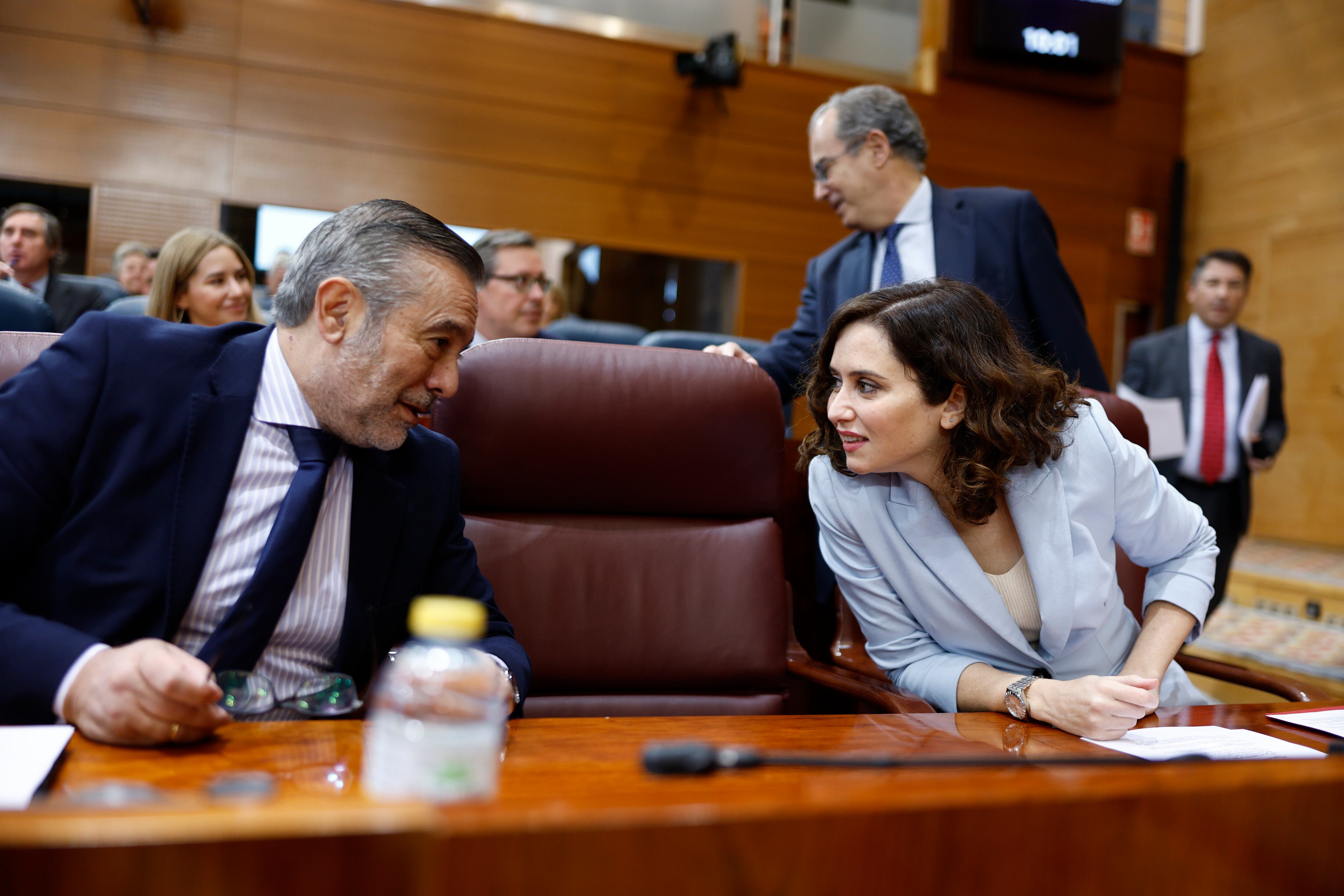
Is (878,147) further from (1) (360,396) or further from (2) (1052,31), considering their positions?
(2) (1052,31)

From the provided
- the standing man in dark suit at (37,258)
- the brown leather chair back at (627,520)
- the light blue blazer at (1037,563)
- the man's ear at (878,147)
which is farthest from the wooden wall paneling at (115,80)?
the light blue blazer at (1037,563)

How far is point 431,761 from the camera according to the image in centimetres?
52

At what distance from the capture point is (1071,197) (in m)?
6.36

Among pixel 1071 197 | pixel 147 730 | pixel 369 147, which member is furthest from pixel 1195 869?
pixel 1071 197

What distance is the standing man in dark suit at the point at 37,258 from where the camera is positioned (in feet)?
11.6

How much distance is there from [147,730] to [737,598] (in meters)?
0.93

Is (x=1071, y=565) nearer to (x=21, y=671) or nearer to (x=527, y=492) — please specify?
(x=527, y=492)

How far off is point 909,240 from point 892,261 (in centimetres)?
7

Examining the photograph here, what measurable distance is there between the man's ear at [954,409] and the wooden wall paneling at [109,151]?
445cm

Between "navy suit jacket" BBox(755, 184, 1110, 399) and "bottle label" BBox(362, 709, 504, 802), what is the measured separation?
176 cm

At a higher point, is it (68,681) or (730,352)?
(730,352)

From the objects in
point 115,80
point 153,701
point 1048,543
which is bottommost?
point 153,701

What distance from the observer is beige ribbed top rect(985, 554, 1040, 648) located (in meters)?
1.46

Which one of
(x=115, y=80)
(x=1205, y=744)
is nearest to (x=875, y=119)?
(x=1205, y=744)
